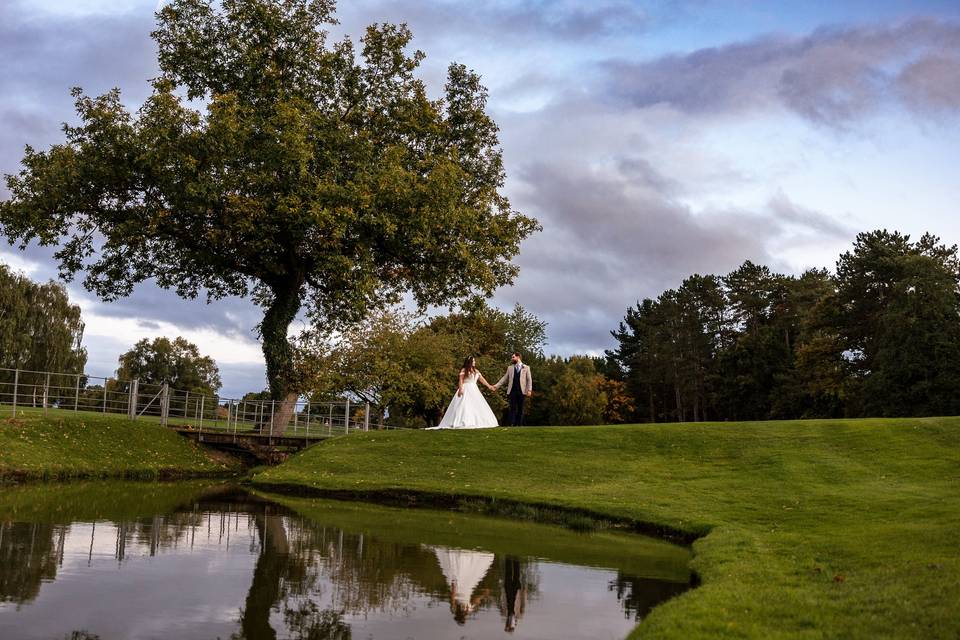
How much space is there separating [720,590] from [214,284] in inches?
1251

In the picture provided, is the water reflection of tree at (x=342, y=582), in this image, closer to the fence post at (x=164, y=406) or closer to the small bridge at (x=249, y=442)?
the small bridge at (x=249, y=442)

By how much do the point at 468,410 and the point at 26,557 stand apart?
19648mm

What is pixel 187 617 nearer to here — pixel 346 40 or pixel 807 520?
pixel 807 520

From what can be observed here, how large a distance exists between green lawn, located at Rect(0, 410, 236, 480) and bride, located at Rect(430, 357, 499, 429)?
10.2m

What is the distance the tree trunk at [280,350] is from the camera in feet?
120

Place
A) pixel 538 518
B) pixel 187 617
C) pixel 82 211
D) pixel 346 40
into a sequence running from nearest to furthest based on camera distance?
pixel 187 617
pixel 538 518
pixel 82 211
pixel 346 40

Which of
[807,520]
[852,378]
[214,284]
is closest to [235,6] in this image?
[214,284]

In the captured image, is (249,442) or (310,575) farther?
(249,442)

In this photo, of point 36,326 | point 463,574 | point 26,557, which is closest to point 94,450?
point 26,557

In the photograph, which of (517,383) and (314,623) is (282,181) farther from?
(314,623)

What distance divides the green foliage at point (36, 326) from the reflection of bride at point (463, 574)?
5061 centimetres

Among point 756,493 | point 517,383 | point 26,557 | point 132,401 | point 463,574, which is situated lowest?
point 463,574

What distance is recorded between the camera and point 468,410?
30.9 meters

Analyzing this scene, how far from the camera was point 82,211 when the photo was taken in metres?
32.8
